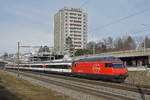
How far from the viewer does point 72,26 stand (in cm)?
15512

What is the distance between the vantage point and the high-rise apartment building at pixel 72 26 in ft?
506

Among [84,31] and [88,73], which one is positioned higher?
[84,31]

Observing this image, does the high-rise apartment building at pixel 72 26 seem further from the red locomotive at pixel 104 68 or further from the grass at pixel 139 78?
the grass at pixel 139 78

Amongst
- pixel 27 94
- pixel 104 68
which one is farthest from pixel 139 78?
pixel 27 94

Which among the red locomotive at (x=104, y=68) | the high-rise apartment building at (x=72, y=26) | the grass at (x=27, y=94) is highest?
the high-rise apartment building at (x=72, y=26)

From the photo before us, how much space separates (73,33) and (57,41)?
20.9 m

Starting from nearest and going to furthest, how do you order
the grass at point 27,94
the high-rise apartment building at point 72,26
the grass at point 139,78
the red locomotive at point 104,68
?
1. the grass at point 27,94
2. the red locomotive at point 104,68
3. the grass at point 139,78
4. the high-rise apartment building at point 72,26

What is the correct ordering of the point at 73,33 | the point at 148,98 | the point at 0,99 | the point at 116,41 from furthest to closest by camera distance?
the point at 73,33 < the point at 116,41 < the point at 148,98 < the point at 0,99

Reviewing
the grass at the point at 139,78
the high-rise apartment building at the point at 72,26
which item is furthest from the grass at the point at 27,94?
the high-rise apartment building at the point at 72,26

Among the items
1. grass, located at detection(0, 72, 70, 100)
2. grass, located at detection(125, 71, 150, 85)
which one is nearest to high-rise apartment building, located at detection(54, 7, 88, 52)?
grass, located at detection(125, 71, 150, 85)

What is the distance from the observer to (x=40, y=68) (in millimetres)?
62344

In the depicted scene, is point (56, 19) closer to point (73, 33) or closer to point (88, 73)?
point (73, 33)

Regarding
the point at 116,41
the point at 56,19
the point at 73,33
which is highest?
the point at 56,19

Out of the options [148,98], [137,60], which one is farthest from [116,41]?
[148,98]
